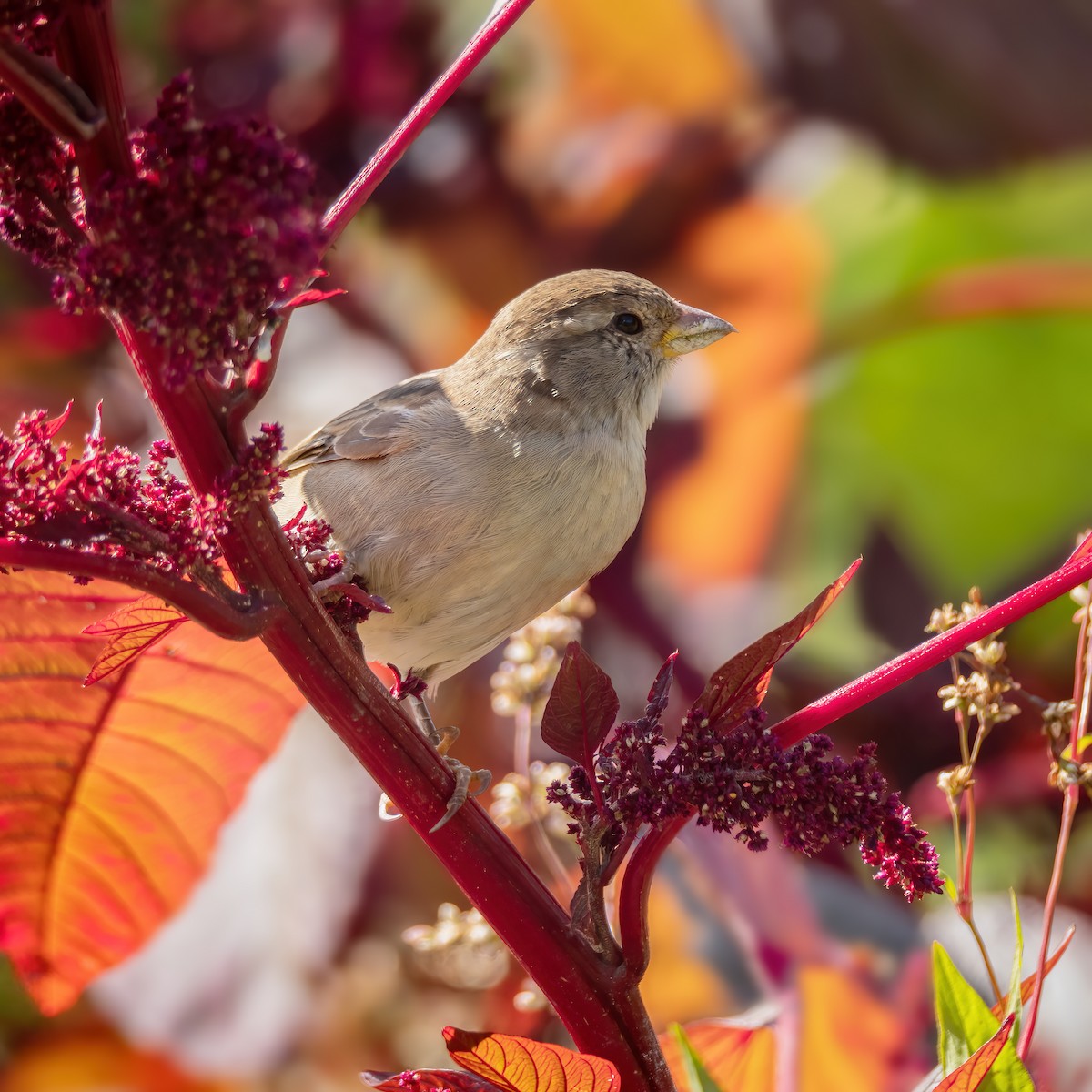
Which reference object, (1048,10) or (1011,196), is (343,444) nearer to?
(1011,196)

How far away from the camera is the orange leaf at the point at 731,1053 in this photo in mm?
863

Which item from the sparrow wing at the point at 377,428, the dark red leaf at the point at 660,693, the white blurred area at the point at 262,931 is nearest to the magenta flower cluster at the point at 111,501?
the dark red leaf at the point at 660,693

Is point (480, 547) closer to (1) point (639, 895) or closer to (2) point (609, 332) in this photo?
(2) point (609, 332)

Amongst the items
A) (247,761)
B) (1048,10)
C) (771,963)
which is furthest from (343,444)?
(1048,10)

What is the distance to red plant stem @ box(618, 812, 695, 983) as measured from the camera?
2.23 feet

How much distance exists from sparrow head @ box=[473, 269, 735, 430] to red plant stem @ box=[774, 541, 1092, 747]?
0.83 metres

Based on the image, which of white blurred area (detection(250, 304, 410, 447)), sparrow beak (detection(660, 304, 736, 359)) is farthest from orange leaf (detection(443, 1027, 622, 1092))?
white blurred area (detection(250, 304, 410, 447))

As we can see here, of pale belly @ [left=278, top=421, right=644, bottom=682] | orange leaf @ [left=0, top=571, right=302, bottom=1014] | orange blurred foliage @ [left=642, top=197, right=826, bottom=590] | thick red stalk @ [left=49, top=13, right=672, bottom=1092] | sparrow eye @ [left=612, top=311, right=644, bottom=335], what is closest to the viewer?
thick red stalk @ [left=49, top=13, right=672, bottom=1092]

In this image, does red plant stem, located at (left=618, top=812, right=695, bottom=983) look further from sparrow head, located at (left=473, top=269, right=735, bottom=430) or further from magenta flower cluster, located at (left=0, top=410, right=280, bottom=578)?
sparrow head, located at (left=473, top=269, right=735, bottom=430)

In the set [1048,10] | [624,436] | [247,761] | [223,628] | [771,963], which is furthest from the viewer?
[1048,10]

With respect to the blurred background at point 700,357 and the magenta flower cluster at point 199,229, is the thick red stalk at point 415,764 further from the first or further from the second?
the blurred background at point 700,357

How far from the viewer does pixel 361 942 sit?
4.73ft

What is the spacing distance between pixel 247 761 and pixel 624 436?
23.3 inches

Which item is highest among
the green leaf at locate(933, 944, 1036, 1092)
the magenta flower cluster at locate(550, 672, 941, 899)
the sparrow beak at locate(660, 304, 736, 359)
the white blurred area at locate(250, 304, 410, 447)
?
the white blurred area at locate(250, 304, 410, 447)
